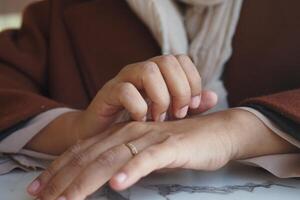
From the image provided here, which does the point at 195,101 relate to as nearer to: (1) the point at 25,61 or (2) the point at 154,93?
(2) the point at 154,93

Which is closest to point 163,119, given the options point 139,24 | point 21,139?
point 21,139

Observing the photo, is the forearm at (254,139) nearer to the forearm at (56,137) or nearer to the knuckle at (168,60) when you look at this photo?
the knuckle at (168,60)

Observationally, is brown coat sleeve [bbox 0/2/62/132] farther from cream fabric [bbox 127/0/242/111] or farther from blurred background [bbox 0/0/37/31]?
blurred background [bbox 0/0/37/31]

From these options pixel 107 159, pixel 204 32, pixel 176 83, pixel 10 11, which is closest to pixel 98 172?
pixel 107 159

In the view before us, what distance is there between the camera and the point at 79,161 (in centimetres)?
45

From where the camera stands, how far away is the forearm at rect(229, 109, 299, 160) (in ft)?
1.63

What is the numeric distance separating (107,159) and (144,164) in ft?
0.11

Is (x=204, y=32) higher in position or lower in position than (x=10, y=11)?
higher

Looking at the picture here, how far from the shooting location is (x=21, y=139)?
59 centimetres

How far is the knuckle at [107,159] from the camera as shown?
0.43 meters

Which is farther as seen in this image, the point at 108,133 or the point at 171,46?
the point at 171,46

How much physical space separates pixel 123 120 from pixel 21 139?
0.13m

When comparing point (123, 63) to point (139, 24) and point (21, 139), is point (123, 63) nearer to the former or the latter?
point (139, 24)

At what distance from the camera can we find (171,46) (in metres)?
0.73
